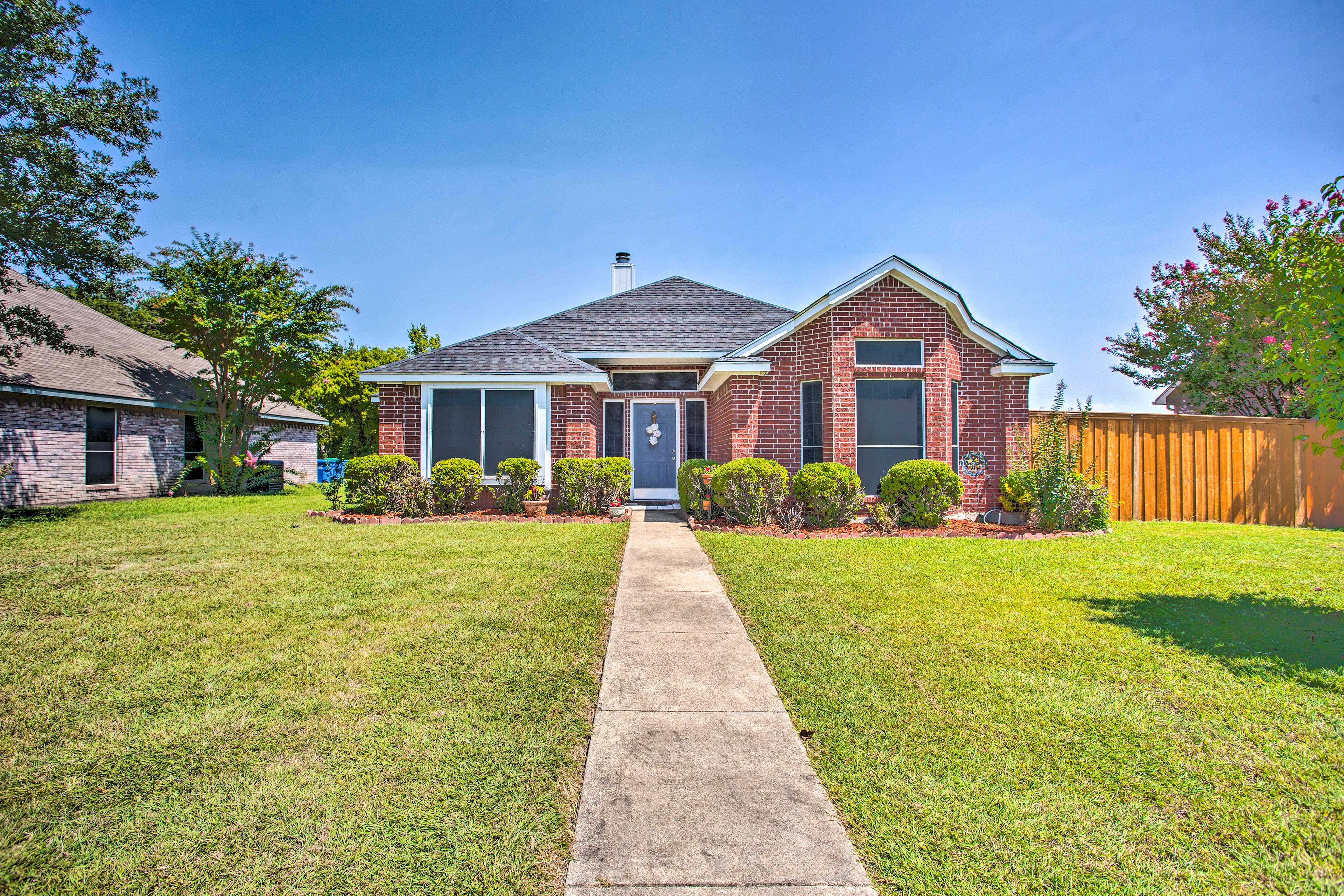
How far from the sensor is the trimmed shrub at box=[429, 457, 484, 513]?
11.4 meters

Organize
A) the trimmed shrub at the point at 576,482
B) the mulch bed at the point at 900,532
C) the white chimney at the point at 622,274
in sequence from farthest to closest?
the white chimney at the point at 622,274
the trimmed shrub at the point at 576,482
the mulch bed at the point at 900,532

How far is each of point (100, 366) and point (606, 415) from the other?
14965 mm

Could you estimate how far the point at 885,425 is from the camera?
1107cm

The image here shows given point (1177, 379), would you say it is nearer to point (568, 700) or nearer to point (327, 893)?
point (568, 700)

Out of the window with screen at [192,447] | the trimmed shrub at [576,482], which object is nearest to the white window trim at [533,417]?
the trimmed shrub at [576,482]

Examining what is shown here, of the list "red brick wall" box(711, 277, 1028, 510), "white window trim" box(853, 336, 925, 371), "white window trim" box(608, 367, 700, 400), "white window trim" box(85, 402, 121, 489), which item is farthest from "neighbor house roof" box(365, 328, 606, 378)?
"white window trim" box(85, 402, 121, 489)

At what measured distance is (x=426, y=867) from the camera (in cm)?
202

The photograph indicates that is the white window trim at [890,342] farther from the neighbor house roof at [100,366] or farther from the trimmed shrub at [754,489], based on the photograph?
the neighbor house roof at [100,366]

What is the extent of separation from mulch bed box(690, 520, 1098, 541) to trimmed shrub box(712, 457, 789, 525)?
24 centimetres

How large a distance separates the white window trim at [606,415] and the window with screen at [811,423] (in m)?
4.55

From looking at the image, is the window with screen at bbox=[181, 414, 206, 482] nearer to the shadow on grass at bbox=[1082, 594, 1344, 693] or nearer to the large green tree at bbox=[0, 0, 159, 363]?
the large green tree at bbox=[0, 0, 159, 363]

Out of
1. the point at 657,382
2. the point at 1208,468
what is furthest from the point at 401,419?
the point at 1208,468

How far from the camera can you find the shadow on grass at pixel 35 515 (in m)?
10.9

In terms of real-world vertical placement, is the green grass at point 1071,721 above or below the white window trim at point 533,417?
below
